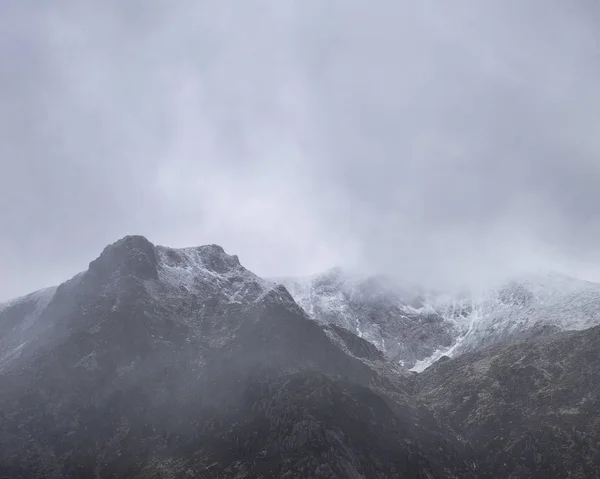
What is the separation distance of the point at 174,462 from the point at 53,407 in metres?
55.9

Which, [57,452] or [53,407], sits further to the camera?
[53,407]

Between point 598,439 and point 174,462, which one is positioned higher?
point 174,462

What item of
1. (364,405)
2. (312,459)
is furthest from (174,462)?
(364,405)

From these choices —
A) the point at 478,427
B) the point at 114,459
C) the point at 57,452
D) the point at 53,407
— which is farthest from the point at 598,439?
the point at 53,407

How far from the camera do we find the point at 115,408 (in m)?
190

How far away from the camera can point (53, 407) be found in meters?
184

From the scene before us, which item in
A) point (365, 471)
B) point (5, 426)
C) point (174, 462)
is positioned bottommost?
point (365, 471)

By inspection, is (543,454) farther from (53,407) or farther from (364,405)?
(53,407)

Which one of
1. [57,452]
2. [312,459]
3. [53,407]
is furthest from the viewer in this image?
[53,407]

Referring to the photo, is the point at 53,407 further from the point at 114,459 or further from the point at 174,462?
the point at 174,462

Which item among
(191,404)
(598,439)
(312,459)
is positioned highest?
(191,404)

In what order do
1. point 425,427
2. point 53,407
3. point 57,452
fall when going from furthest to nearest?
point 425,427 → point 53,407 → point 57,452

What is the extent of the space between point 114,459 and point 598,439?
161m

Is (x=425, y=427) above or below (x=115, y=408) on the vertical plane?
below
